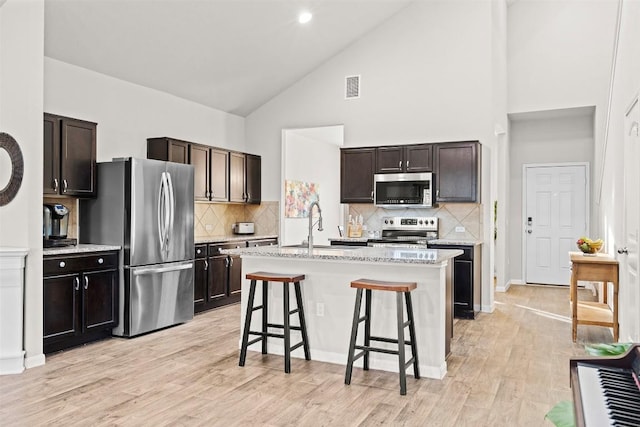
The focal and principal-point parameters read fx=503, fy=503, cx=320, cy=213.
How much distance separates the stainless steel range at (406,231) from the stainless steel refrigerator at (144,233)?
8.09ft

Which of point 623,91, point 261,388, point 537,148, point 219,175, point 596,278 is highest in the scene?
point 537,148

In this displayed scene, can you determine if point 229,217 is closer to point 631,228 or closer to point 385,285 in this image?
point 385,285

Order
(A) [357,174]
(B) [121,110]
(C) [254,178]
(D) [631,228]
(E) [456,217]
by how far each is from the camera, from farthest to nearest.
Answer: (C) [254,178], (A) [357,174], (E) [456,217], (B) [121,110], (D) [631,228]

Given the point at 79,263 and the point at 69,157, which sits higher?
the point at 69,157

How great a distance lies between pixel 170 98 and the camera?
6426 mm

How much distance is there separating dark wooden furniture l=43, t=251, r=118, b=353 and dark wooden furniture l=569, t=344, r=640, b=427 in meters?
4.12

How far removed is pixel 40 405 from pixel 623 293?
179 inches

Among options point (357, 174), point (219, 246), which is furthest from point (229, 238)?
point (357, 174)

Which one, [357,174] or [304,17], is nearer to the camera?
[304,17]

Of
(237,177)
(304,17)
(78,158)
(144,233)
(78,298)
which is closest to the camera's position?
(78,298)

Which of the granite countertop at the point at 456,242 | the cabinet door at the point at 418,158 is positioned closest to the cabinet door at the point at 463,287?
the granite countertop at the point at 456,242

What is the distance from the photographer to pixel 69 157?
4.71 meters

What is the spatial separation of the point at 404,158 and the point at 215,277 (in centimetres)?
286

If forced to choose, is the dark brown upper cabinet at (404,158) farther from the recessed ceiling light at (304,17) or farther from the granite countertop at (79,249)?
the granite countertop at (79,249)
